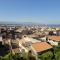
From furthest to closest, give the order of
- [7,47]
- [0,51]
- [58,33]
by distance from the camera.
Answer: [58,33] < [7,47] < [0,51]

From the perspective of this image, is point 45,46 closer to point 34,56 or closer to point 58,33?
point 34,56

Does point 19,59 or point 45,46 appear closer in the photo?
point 19,59

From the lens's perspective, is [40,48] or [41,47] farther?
[41,47]

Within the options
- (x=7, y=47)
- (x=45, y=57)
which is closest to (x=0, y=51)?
(x=7, y=47)

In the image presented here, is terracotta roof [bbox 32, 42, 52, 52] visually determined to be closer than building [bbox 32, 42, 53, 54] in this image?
No

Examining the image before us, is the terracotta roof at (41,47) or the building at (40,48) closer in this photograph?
the building at (40,48)

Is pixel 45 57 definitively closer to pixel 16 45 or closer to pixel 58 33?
pixel 16 45

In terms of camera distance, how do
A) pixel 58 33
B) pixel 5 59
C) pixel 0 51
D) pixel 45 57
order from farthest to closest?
pixel 58 33 → pixel 0 51 → pixel 45 57 → pixel 5 59

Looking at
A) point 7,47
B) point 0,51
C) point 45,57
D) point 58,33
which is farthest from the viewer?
point 58,33

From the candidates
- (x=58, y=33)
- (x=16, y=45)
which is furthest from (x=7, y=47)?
(x=58, y=33)
